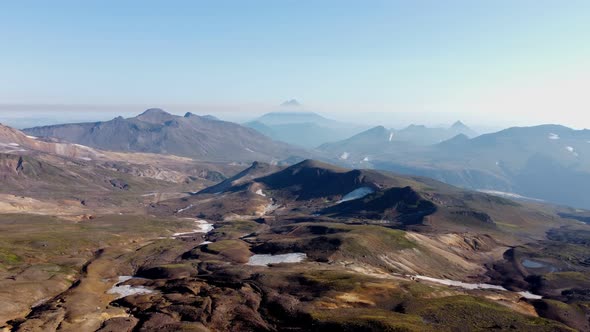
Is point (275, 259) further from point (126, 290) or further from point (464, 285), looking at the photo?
point (464, 285)

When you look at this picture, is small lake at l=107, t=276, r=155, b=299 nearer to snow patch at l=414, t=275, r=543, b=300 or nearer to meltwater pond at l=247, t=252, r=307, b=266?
meltwater pond at l=247, t=252, r=307, b=266

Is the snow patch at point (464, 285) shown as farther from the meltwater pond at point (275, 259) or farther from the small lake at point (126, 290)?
the small lake at point (126, 290)

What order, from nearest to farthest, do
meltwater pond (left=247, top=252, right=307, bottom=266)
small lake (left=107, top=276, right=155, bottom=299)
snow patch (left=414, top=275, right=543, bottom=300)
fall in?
1. small lake (left=107, top=276, right=155, bottom=299)
2. snow patch (left=414, top=275, right=543, bottom=300)
3. meltwater pond (left=247, top=252, right=307, bottom=266)

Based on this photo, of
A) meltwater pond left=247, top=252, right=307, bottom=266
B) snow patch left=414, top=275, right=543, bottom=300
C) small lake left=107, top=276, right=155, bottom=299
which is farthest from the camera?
meltwater pond left=247, top=252, right=307, bottom=266

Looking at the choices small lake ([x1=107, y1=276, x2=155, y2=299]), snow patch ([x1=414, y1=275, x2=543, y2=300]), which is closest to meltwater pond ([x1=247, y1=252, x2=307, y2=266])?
snow patch ([x1=414, y1=275, x2=543, y2=300])

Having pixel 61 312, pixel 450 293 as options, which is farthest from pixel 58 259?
pixel 450 293

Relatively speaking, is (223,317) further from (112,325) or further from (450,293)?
(450,293)

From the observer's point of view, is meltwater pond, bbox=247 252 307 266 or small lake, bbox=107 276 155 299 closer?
small lake, bbox=107 276 155 299

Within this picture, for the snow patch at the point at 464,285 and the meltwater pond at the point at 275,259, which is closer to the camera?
the snow patch at the point at 464,285

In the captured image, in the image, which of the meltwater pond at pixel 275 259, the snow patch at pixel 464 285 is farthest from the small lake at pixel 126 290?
the snow patch at pixel 464 285
